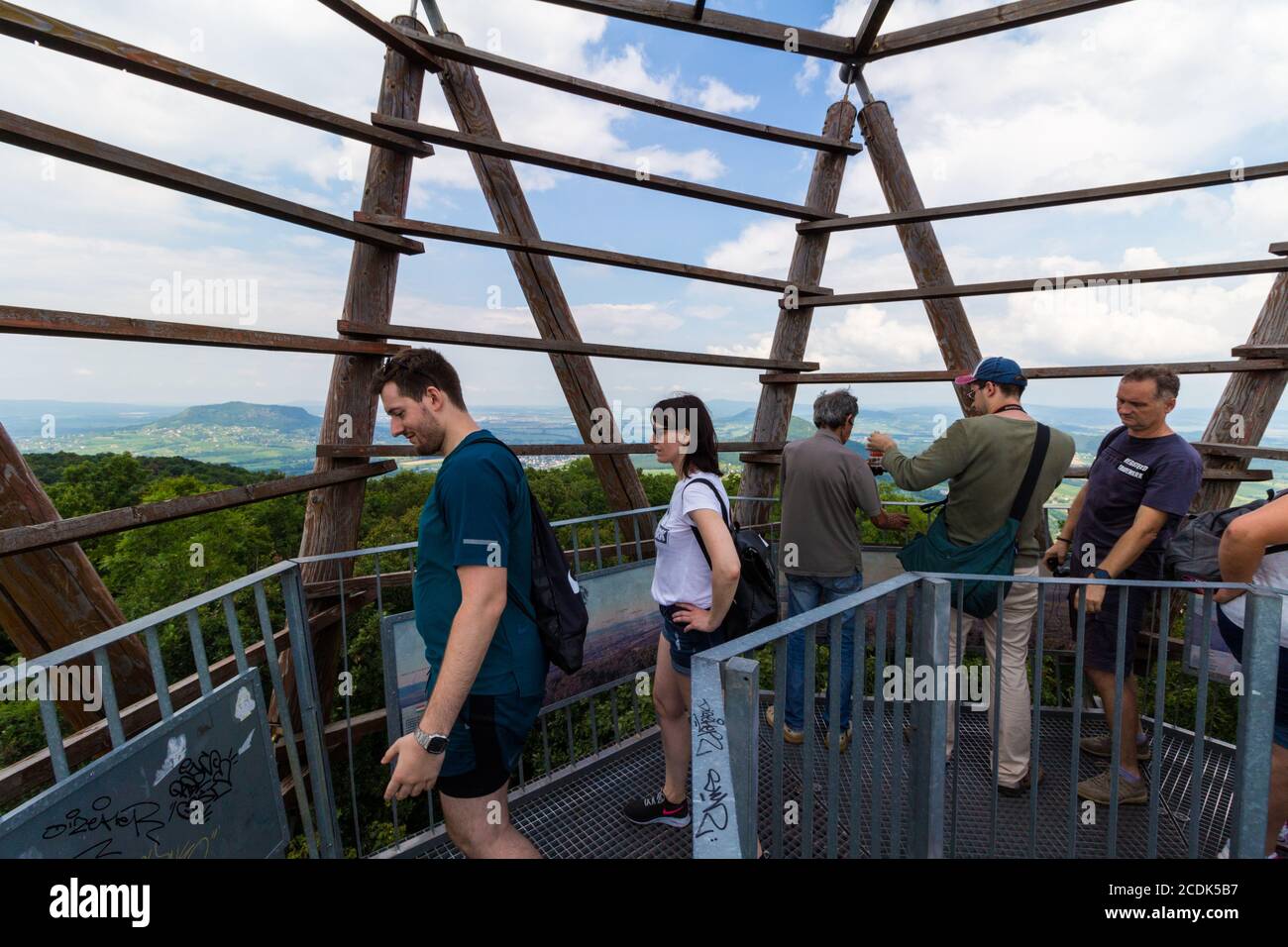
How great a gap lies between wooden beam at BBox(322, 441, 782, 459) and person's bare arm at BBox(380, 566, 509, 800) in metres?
1.54

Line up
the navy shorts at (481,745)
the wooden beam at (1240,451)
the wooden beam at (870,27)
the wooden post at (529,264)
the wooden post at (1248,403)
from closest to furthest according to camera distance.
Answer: the navy shorts at (481,745) → the wooden beam at (1240,451) → the wooden post at (1248,403) → the wooden post at (529,264) → the wooden beam at (870,27)

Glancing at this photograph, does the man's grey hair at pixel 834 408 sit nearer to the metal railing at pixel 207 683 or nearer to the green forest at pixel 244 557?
the metal railing at pixel 207 683

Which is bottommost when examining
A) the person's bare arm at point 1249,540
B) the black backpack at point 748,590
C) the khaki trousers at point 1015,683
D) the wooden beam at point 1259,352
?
the khaki trousers at point 1015,683

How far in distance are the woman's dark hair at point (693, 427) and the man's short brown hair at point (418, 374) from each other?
84 centimetres

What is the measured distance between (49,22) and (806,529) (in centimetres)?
387

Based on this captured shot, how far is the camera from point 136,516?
266cm

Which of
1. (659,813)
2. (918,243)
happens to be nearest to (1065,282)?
(918,243)

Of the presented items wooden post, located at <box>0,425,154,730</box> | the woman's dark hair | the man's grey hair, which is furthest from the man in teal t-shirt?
the man's grey hair

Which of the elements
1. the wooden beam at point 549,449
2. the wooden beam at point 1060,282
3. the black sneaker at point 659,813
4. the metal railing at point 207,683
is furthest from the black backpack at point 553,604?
the wooden beam at point 1060,282

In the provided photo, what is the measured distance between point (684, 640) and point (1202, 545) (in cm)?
210

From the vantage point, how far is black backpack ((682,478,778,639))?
2.41 metres

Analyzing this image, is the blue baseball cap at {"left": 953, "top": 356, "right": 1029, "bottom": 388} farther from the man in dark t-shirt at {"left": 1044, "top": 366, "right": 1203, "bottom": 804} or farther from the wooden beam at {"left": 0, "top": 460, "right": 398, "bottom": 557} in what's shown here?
the wooden beam at {"left": 0, "top": 460, "right": 398, "bottom": 557}

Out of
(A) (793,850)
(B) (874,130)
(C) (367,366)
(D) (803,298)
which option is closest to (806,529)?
(A) (793,850)

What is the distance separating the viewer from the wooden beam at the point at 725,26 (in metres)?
4.48
